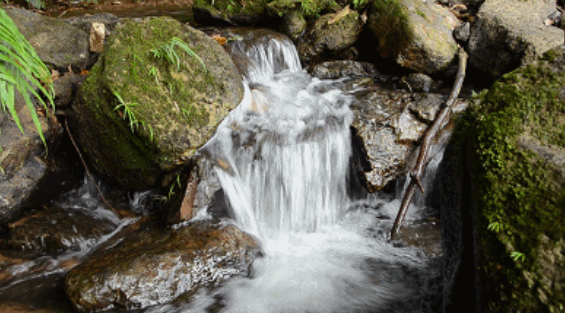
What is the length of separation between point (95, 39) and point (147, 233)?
2743 mm

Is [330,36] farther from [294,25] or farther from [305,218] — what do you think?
[305,218]

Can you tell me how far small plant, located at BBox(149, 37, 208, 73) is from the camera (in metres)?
3.92

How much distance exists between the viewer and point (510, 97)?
2.13 metres

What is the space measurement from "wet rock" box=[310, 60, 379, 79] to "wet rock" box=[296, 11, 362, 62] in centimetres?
25

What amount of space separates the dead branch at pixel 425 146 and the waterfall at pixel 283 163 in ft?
2.92

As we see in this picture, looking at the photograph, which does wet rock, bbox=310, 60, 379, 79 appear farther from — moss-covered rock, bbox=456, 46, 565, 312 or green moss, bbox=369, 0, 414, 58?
moss-covered rock, bbox=456, 46, 565, 312

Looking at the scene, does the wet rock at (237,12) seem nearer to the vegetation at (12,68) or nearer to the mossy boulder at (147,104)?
the mossy boulder at (147,104)

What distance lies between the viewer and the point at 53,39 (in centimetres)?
450

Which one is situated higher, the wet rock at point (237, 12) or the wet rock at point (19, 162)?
the wet rock at point (237, 12)

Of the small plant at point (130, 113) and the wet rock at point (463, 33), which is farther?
the wet rock at point (463, 33)

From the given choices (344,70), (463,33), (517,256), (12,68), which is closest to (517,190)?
(517,256)

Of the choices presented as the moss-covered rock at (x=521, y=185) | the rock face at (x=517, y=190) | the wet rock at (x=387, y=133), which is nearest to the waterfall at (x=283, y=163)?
the wet rock at (x=387, y=133)

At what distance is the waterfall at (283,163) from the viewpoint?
14.3 ft

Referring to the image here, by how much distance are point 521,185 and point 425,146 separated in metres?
2.59
